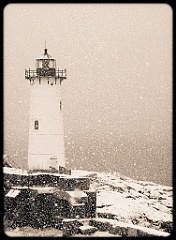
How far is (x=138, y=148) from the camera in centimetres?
9431

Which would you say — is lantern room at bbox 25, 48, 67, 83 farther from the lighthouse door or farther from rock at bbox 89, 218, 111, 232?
rock at bbox 89, 218, 111, 232

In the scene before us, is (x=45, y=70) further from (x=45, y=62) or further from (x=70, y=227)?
(x=70, y=227)

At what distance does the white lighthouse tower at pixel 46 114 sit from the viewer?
24172 millimetres

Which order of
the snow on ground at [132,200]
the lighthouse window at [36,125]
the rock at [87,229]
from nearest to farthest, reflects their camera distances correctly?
the rock at [87,229], the snow on ground at [132,200], the lighthouse window at [36,125]

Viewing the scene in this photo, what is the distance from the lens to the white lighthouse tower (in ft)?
79.3

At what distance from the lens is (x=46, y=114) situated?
2419 centimetres

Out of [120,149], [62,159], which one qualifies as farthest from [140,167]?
[62,159]

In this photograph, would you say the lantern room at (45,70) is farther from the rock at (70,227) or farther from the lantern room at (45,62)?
the rock at (70,227)

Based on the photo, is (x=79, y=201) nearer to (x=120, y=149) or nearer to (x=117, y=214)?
(x=117, y=214)

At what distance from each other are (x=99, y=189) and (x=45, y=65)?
6508mm

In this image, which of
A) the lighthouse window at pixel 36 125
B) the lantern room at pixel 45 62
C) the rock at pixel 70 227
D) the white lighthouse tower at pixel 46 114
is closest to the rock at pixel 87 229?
the rock at pixel 70 227

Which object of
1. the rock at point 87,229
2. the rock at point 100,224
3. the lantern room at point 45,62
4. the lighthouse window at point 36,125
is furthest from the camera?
the lighthouse window at point 36,125

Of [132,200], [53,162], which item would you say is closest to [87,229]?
[53,162]

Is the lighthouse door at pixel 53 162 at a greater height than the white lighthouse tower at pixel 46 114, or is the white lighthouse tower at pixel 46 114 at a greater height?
the white lighthouse tower at pixel 46 114
